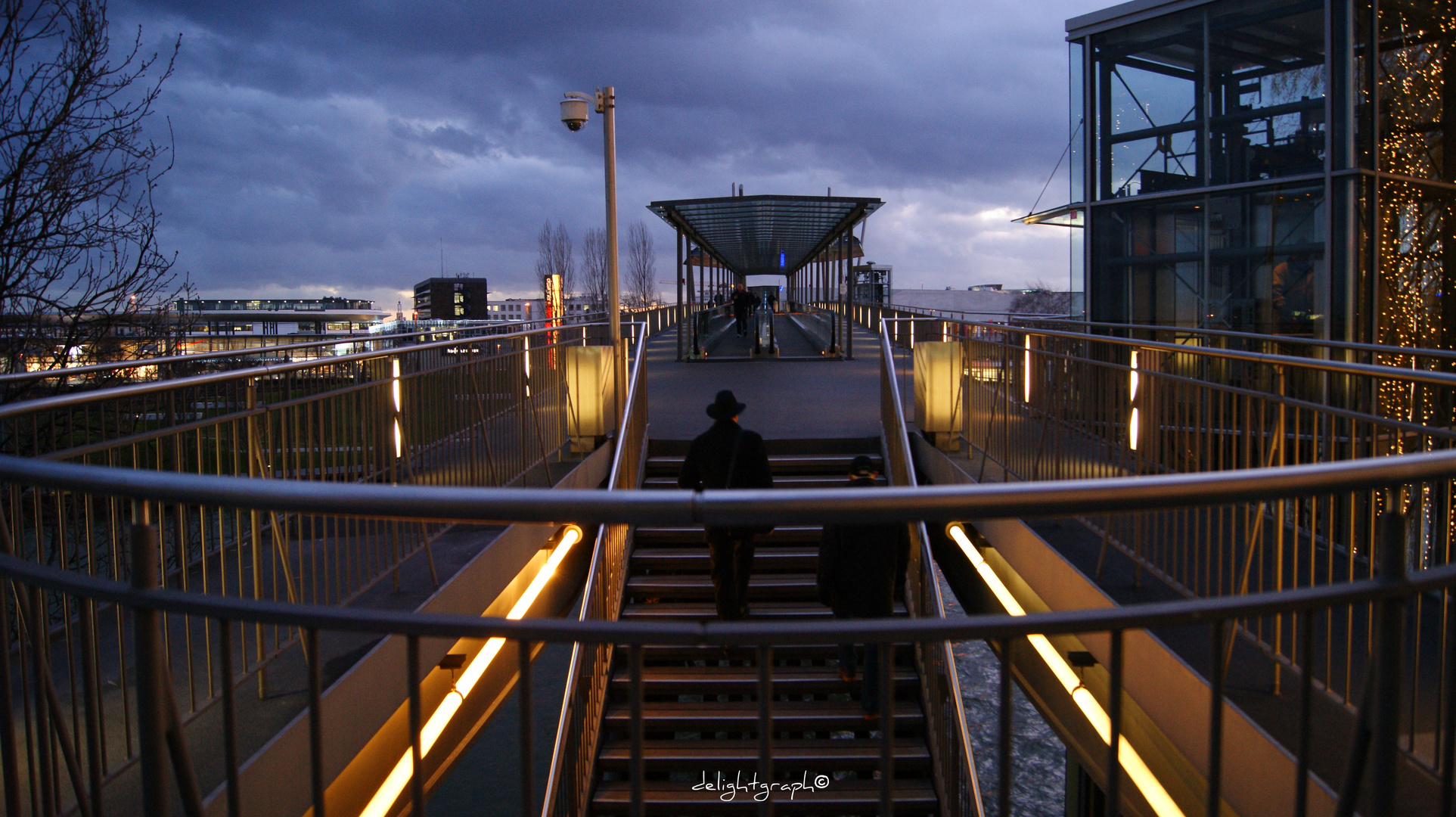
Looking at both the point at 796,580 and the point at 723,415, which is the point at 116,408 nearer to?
the point at 723,415

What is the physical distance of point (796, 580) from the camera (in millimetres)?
8945

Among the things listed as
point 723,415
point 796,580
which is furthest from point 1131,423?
point 796,580

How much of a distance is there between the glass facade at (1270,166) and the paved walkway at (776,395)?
18.6ft

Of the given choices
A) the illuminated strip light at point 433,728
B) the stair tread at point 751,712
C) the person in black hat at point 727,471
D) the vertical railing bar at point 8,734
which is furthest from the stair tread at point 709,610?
the vertical railing bar at point 8,734

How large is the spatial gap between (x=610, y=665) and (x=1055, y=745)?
24075 millimetres

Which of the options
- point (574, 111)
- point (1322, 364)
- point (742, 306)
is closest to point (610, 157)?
point (574, 111)

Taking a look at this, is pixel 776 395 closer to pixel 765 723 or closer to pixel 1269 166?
pixel 1269 166

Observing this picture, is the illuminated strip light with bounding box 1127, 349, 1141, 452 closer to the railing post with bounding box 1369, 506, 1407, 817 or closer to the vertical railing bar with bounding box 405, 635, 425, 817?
the railing post with bounding box 1369, 506, 1407, 817

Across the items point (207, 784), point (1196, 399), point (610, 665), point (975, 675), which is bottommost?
point (975, 675)

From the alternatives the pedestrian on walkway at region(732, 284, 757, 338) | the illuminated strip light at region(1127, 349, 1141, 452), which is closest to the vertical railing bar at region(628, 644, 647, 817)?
the illuminated strip light at region(1127, 349, 1141, 452)

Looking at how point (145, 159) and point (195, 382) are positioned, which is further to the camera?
point (145, 159)

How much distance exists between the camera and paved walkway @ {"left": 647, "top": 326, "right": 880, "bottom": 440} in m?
11.6

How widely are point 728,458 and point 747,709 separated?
219 cm

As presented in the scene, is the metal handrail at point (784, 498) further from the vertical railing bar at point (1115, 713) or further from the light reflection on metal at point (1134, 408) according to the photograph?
the light reflection on metal at point (1134, 408)
